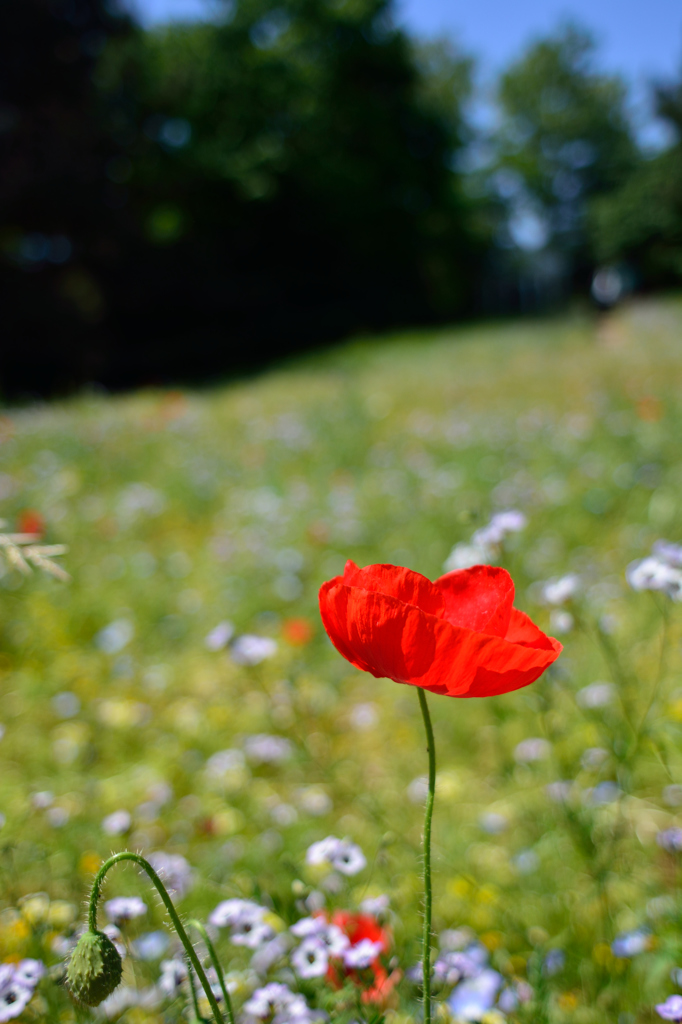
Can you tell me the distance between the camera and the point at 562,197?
37562mm

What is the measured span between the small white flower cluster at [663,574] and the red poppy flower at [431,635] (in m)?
0.52

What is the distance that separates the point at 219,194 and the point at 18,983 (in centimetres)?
2122

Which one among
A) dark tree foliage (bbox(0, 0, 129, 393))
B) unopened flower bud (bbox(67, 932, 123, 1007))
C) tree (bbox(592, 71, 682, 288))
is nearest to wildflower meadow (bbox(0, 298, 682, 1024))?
unopened flower bud (bbox(67, 932, 123, 1007))

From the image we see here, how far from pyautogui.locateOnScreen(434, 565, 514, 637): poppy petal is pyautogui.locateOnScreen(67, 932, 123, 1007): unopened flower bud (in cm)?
42

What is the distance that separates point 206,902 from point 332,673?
3.50ft

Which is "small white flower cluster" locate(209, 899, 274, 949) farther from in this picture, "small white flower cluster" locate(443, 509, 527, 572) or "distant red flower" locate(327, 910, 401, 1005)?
"small white flower cluster" locate(443, 509, 527, 572)

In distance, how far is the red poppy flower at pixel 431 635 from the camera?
0.58 meters

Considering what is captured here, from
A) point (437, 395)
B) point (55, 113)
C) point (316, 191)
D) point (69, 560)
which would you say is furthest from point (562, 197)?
point (69, 560)

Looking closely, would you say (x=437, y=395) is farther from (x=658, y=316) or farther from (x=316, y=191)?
(x=316, y=191)

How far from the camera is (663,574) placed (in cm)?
109

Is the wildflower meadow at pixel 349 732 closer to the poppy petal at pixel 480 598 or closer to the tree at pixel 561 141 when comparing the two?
the poppy petal at pixel 480 598

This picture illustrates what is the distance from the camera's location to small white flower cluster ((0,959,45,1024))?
0.76 m

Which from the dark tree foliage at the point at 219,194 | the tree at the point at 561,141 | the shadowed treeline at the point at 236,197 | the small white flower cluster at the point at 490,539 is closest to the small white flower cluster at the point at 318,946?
the small white flower cluster at the point at 490,539

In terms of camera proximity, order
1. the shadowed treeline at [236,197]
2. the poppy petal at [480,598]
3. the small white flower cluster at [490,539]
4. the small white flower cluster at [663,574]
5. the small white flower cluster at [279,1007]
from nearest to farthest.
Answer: the poppy petal at [480,598], the small white flower cluster at [279,1007], the small white flower cluster at [663,574], the small white flower cluster at [490,539], the shadowed treeline at [236,197]
